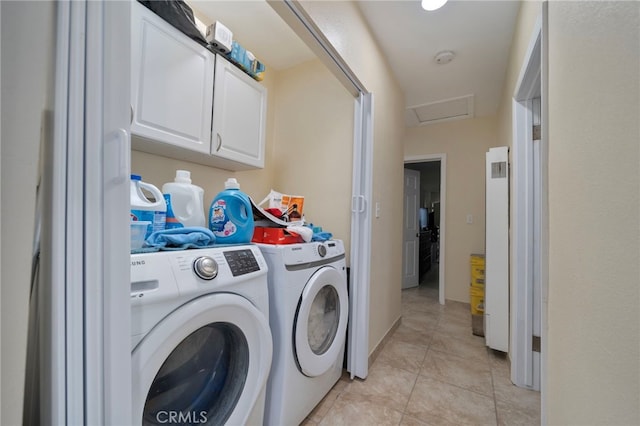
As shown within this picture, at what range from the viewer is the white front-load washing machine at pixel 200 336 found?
63 centimetres

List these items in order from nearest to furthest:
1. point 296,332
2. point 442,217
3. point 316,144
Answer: point 296,332, point 316,144, point 442,217

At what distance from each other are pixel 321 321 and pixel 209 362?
667mm

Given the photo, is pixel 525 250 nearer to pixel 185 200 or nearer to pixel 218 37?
pixel 185 200

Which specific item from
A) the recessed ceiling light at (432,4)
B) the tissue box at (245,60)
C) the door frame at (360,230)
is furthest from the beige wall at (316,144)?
the recessed ceiling light at (432,4)

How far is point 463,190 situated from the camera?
3252 millimetres

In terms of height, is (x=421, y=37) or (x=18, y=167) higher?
(x=421, y=37)

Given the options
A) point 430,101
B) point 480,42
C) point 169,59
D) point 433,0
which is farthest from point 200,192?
point 430,101

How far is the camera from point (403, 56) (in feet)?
6.75

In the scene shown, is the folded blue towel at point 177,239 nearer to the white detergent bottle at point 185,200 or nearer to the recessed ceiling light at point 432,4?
the white detergent bottle at point 185,200

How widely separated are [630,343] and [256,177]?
6.45ft

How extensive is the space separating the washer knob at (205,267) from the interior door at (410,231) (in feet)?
10.9

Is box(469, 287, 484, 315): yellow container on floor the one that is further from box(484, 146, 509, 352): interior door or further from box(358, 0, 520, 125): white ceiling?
box(358, 0, 520, 125): white ceiling

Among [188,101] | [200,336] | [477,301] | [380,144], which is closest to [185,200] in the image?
[188,101]

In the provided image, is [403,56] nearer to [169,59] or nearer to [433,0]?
[433,0]
